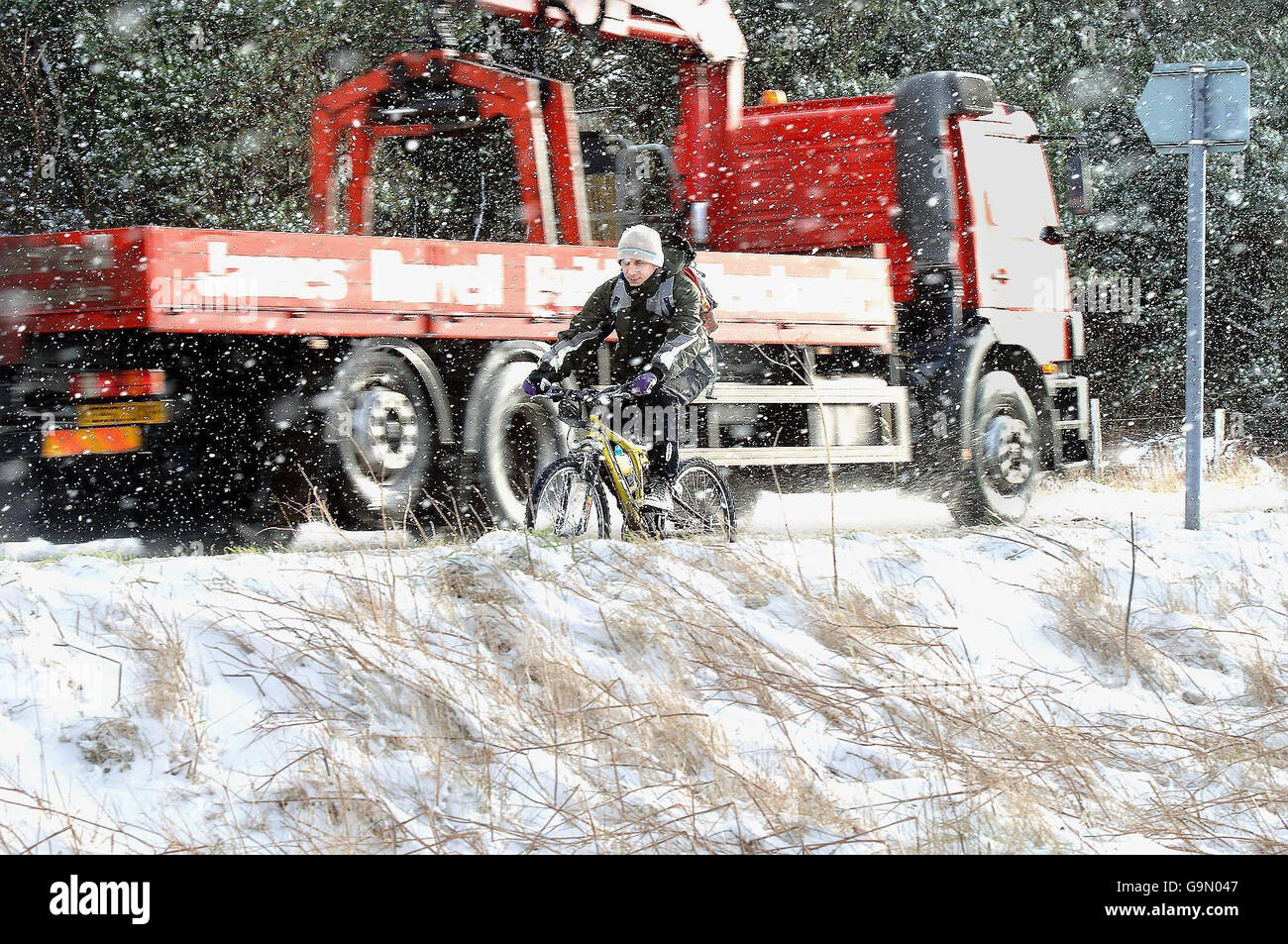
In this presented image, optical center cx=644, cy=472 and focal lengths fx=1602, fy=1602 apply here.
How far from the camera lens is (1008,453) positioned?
1213 cm

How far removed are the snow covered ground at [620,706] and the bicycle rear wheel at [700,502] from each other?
2.89 feet

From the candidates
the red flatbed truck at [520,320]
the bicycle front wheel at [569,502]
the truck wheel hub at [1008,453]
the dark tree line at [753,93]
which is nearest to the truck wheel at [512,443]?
the red flatbed truck at [520,320]

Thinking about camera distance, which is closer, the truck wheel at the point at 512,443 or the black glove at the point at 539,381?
the black glove at the point at 539,381

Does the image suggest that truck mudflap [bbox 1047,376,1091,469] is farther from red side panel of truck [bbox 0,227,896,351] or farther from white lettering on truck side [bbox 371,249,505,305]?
white lettering on truck side [bbox 371,249,505,305]

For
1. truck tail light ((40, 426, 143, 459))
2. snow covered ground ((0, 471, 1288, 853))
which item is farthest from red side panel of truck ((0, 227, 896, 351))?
snow covered ground ((0, 471, 1288, 853))

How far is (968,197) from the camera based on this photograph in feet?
39.3

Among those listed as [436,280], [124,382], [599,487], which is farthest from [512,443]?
[124,382]

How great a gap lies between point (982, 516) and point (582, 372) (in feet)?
12.1

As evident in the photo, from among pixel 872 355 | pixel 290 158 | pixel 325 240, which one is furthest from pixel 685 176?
pixel 290 158

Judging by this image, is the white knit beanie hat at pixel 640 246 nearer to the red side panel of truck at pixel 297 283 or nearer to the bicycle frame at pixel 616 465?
the bicycle frame at pixel 616 465

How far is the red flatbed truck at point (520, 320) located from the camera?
795 cm

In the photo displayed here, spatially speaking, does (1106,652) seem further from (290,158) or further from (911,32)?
(911,32)

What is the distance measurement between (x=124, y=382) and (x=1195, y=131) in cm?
601

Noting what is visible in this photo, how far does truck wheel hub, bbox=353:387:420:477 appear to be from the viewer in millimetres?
8492
